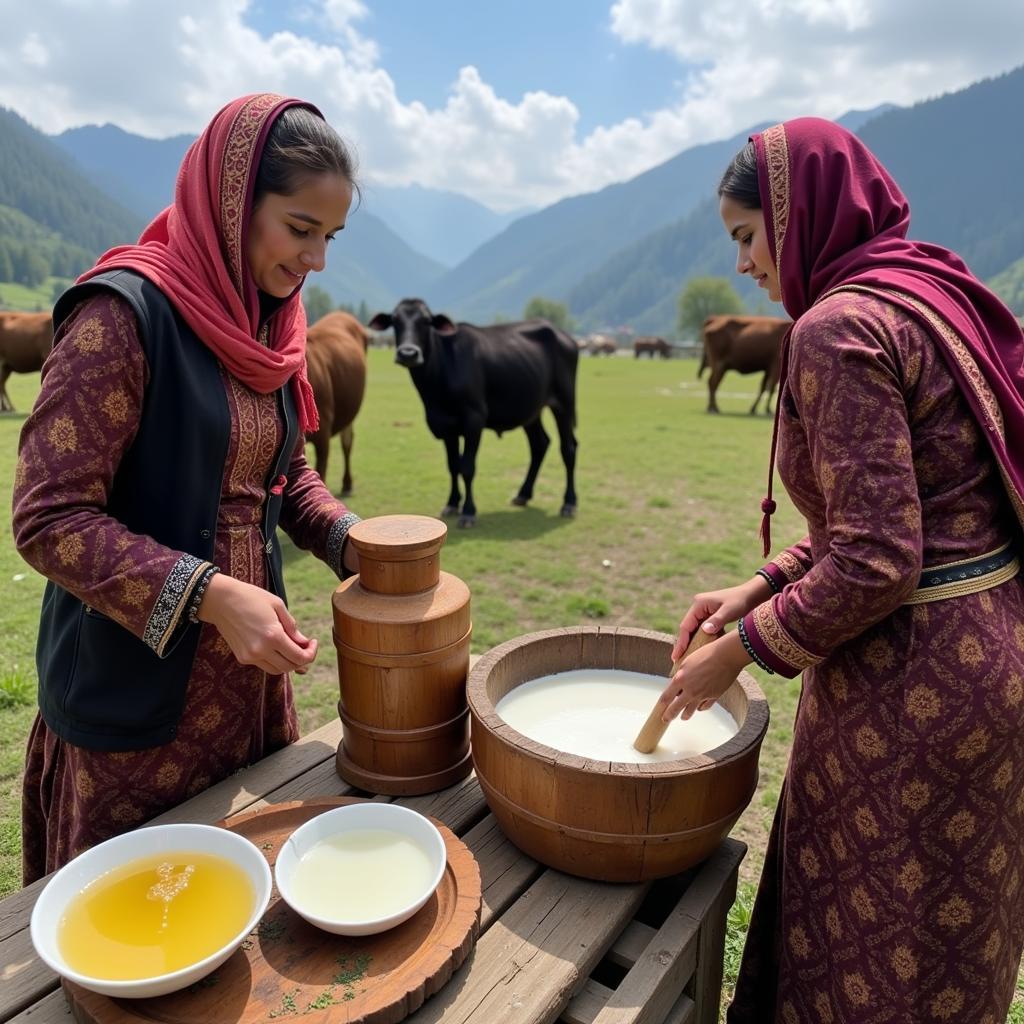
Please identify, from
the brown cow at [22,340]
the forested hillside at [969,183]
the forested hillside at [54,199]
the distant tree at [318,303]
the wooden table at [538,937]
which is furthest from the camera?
the forested hillside at [969,183]

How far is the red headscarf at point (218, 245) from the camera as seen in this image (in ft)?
4.99

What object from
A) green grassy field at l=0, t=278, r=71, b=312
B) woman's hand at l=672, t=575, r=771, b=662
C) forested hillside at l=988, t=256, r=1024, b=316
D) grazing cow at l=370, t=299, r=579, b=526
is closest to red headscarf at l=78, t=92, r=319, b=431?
woman's hand at l=672, t=575, r=771, b=662

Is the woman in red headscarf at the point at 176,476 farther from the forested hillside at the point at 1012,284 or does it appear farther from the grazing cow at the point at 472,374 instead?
the forested hillside at the point at 1012,284

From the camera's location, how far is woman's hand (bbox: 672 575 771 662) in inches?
69.6

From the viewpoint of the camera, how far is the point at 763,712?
5.30 feet

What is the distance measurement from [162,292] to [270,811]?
103 centimetres

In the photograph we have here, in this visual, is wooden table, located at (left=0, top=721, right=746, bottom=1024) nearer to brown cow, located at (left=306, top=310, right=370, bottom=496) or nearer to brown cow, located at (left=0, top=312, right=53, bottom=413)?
brown cow, located at (left=306, top=310, right=370, bottom=496)

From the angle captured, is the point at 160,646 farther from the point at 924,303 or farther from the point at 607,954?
the point at 924,303

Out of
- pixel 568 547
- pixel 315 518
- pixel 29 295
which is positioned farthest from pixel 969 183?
pixel 315 518

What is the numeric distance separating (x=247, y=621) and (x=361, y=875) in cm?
Result: 49

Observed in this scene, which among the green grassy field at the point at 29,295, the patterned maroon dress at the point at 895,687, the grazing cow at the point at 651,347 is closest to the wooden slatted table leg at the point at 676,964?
the patterned maroon dress at the point at 895,687

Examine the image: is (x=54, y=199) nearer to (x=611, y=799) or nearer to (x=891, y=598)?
(x=611, y=799)

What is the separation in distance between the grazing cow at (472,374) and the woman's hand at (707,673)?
5.26 m

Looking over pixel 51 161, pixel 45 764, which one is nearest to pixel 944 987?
pixel 45 764
